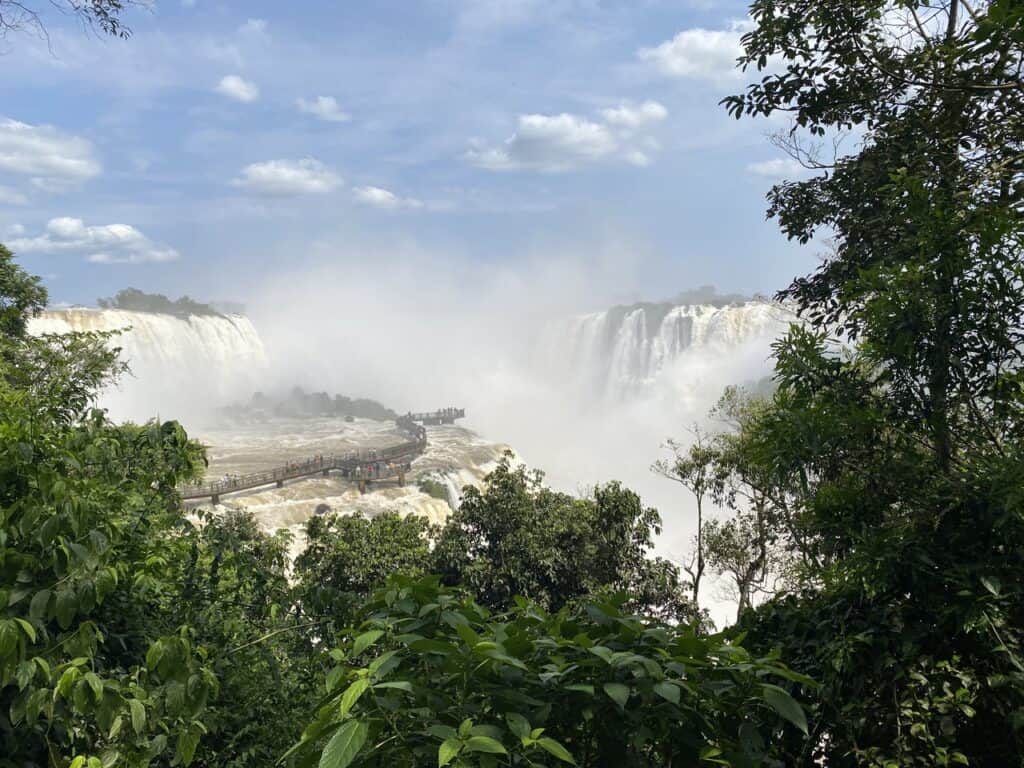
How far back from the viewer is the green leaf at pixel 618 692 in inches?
42.3

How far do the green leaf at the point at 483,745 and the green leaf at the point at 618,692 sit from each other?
0.19 meters

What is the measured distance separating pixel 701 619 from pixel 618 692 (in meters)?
1.59

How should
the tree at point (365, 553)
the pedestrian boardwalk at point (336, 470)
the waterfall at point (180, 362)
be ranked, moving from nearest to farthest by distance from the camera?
1. the tree at point (365, 553)
2. the pedestrian boardwalk at point (336, 470)
3. the waterfall at point (180, 362)

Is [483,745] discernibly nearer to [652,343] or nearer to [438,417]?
[438,417]

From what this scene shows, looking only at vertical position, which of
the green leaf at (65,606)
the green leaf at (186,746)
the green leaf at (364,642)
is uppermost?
the green leaf at (364,642)

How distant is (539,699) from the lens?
1188 mm

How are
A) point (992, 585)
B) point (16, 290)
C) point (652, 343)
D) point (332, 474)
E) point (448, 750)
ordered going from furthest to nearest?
point (652, 343) → point (332, 474) → point (16, 290) → point (992, 585) → point (448, 750)

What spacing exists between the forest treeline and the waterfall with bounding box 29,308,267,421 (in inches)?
1421

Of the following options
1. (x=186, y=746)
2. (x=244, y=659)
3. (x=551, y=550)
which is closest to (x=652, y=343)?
(x=551, y=550)

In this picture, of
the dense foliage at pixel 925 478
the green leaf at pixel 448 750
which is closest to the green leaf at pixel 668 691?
the green leaf at pixel 448 750

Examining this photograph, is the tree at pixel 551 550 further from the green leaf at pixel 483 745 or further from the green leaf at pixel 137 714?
the green leaf at pixel 483 745

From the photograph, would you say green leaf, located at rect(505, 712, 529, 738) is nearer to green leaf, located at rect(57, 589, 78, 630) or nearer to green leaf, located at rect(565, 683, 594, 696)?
green leaf, located at rect(565, 683, 594, 696)

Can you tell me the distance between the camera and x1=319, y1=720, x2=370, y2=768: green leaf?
959 millimetres

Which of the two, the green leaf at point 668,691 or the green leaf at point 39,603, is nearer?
the green leaf at point 668,691
